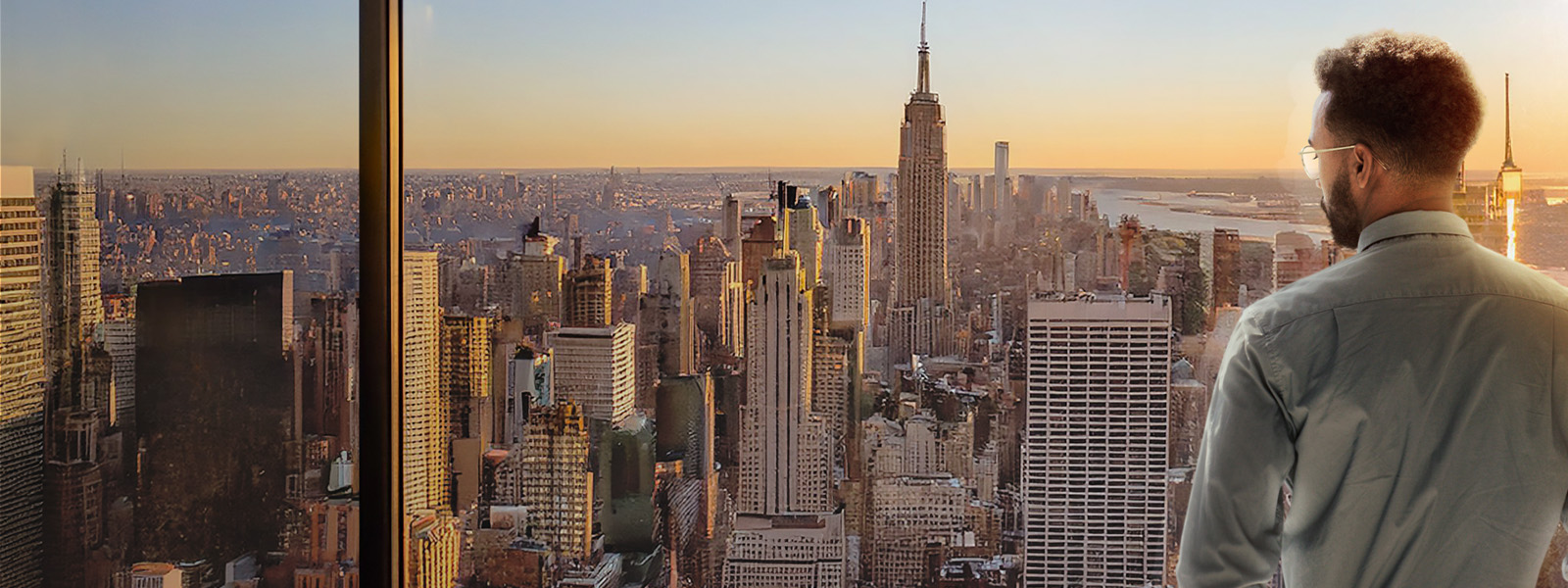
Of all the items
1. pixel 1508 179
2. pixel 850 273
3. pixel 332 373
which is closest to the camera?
pixel 1508 179

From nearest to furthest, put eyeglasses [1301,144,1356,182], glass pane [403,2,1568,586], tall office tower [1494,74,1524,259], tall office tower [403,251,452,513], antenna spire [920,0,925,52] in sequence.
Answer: eyeglasses [1301,144,1356,182], tall office tower [1494,74,1524,259], glass pane [403,2,1568,586], antenna spire [920,0,925,52], tall office tower [403,251,452,513]

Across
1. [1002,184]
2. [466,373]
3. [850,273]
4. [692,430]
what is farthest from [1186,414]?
[466,373]

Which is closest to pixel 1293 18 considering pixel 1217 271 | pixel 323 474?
pixel 1217 271

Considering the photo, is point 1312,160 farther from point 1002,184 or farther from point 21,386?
point 21,386

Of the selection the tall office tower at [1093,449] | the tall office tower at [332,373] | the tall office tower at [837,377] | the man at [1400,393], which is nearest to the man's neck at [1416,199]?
the man at [1400,393]

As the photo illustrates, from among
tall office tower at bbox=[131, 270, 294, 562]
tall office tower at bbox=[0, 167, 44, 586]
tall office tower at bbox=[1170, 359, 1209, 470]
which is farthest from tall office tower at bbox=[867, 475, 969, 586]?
tall office tower at bbox=[0, 167, 44, 586]

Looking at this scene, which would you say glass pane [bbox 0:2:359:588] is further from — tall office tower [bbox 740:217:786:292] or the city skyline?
tall office tower [bbox 740:217:786:292]

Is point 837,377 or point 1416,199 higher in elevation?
point 1416,199

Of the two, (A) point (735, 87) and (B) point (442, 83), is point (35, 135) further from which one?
(A) point (735, 87)
